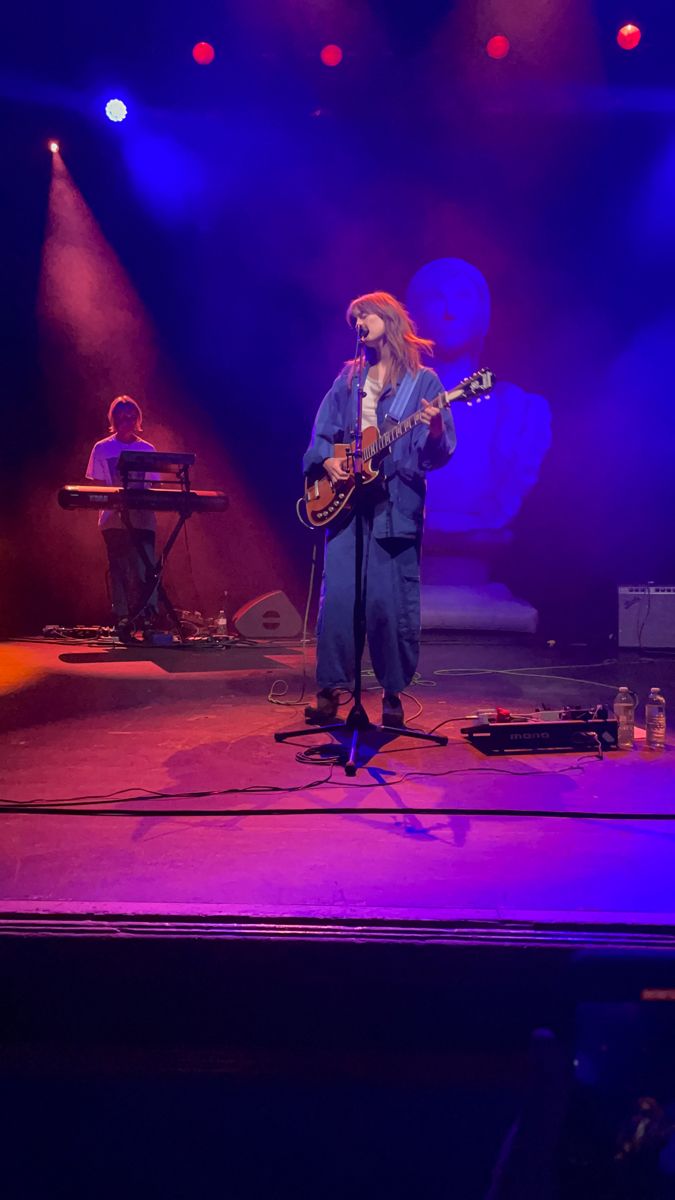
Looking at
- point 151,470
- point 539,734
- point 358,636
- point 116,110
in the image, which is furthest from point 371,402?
point 116,110

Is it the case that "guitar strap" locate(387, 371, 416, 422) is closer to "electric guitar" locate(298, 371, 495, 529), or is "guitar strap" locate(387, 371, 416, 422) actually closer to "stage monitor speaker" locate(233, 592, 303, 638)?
"electric guitar" locate(298, 371, 495, 529)

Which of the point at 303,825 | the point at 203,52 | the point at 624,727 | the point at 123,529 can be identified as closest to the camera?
the point at 303,825

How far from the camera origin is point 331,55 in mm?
7688

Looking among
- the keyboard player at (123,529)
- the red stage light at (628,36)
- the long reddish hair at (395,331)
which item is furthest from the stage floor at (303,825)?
the red stage light at (628,36)

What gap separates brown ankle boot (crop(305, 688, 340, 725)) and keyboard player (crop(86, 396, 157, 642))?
374 centimetres

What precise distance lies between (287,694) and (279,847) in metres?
2.64

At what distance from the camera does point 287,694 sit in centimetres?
494

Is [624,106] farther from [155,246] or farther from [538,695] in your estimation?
[538,695]

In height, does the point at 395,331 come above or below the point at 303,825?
above

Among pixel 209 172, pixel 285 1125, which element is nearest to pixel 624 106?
pixel 209 172

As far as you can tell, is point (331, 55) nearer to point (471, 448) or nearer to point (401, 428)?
point (471, 448)

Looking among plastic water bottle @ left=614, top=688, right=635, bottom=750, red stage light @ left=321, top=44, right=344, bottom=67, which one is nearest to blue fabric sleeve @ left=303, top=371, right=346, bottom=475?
plastic water bottle @ left=614, top=688, right=635, bottom=750

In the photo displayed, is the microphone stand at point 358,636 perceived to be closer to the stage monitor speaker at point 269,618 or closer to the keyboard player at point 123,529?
the keyboard player at point 123,529

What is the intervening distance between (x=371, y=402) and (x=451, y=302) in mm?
5079
